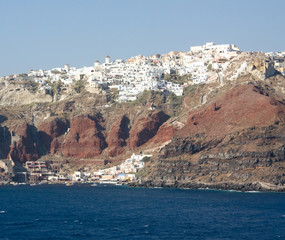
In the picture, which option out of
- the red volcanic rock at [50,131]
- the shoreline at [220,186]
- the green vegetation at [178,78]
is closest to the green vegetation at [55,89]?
the red volcanic rock at [50,131]

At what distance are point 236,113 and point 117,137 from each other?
34912 millimetres

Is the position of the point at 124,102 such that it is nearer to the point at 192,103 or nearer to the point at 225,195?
the point at 192,103

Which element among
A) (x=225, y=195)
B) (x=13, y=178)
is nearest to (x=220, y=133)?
(x=225, y=195)

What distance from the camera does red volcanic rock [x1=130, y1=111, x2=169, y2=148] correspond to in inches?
6112

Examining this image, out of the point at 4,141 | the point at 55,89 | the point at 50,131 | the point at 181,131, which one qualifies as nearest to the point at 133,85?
the point at 55,89

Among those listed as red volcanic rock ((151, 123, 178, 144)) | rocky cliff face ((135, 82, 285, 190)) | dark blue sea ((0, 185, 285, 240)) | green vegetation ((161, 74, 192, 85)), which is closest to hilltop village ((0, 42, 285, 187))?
green vegetation ((161, 74, 192, 85))

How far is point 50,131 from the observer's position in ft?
545

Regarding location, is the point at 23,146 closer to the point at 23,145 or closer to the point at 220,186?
the point at 23,145

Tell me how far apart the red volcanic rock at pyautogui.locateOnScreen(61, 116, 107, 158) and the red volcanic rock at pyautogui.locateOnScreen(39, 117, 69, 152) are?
3533 millimetres

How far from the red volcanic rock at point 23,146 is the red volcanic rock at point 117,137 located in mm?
19149

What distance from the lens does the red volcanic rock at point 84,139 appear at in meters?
160

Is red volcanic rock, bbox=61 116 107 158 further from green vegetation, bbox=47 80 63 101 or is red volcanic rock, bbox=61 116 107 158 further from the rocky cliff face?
green vegetation, bbox=47 80 63 101

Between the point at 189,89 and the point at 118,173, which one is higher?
the point at 189,89

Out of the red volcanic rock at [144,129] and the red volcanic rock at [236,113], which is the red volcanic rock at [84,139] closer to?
the red volcanic rock at [144,129]
